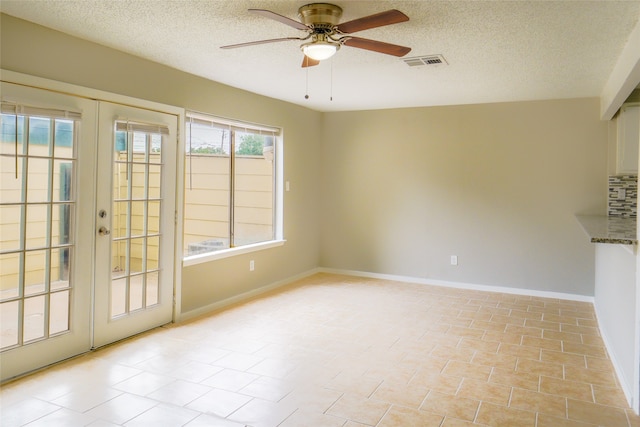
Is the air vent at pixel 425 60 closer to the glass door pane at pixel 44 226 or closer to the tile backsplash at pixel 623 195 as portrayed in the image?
the glass door pane at pixel 44 226

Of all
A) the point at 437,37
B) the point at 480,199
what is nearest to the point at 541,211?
the point at 480,199

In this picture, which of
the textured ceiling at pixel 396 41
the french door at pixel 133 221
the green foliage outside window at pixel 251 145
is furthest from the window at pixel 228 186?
the textured ceiling at pixel 396 41

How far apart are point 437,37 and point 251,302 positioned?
10.6 feet

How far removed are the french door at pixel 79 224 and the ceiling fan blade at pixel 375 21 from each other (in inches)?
79.5

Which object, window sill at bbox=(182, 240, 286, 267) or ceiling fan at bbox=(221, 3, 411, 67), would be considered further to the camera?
window sill at bbox=(182, 240, 286, 267)

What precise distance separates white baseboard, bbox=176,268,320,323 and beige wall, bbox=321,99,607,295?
832 millimetres

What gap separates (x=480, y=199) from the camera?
5.64m

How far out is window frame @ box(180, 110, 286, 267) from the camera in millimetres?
4391

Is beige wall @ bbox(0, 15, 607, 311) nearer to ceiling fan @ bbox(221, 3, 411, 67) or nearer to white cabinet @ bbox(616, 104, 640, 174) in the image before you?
white cabinet @ bbox(616, 104, 640, 174)

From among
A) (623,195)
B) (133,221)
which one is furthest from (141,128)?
(623,195)

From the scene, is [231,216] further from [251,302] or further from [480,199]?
[480,199]

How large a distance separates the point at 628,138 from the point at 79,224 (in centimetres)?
516

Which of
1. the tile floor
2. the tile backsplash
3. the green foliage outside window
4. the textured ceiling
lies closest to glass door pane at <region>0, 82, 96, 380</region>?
the tile floor

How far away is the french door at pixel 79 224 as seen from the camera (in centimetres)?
293
